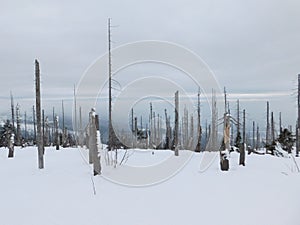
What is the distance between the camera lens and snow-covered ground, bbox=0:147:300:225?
707 centimetres

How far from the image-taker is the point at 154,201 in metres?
8.64

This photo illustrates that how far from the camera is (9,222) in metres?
6.91

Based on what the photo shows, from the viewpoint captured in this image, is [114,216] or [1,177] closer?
[114,216]

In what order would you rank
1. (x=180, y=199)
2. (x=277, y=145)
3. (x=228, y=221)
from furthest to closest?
(x=277, y=145) < (x=180, y=199) < (x=228, y=221)

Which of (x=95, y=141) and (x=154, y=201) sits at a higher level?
(x=95, y=141)

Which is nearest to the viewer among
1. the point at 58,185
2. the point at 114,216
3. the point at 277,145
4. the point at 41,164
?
the point at 114,216

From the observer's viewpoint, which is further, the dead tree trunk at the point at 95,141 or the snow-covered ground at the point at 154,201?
the dead tree trunk at the point at 95,141

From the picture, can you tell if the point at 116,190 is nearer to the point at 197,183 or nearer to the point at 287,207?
the point at 197,183

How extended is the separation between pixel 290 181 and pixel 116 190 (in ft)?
19.1

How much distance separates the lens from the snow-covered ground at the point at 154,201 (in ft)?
23.2

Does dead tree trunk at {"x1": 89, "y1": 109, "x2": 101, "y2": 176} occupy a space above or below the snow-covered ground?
above

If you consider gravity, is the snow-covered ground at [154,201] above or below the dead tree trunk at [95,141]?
below

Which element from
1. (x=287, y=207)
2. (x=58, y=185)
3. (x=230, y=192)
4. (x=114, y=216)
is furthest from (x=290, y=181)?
(x=58, y=185)

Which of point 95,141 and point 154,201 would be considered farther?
point 95,141
